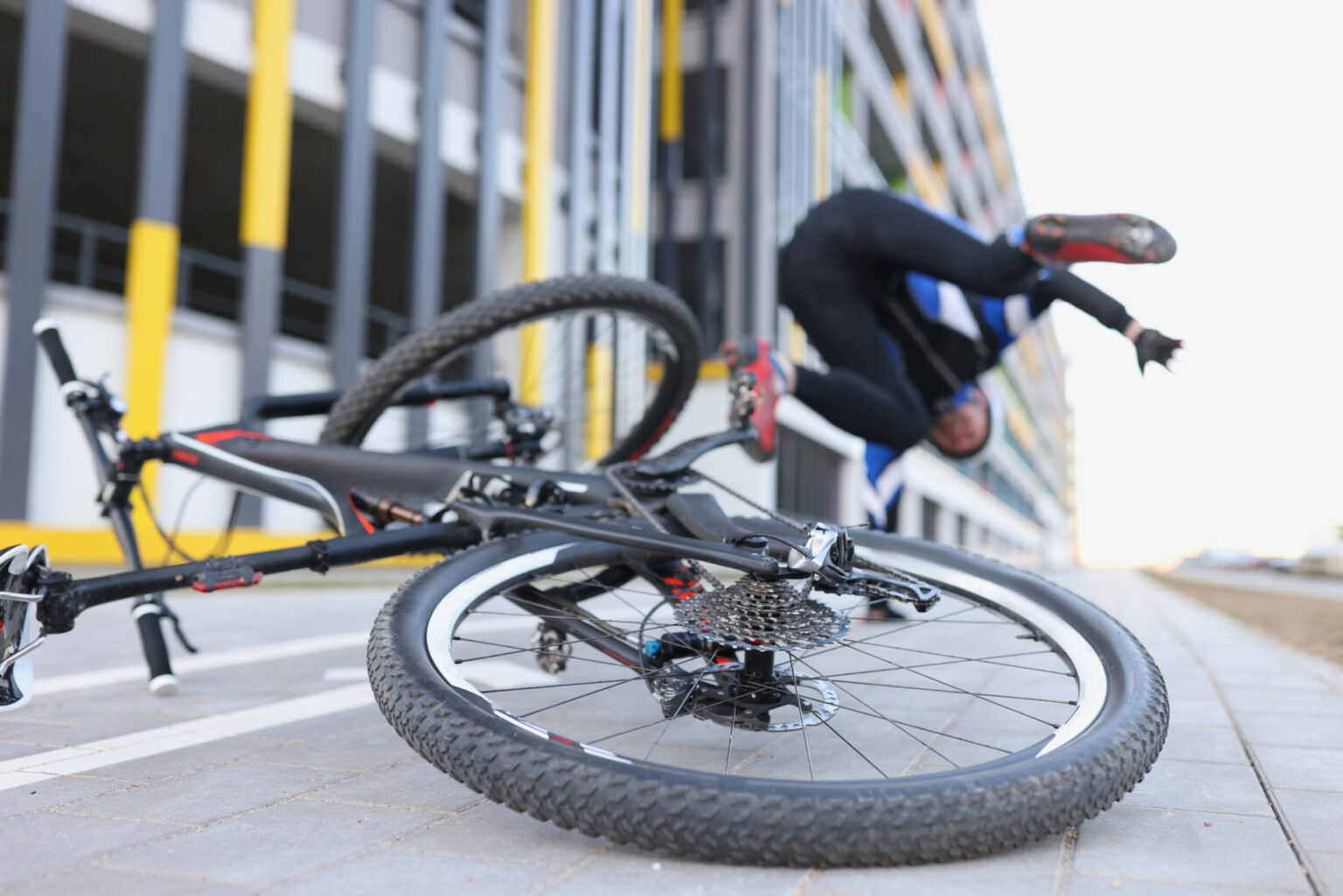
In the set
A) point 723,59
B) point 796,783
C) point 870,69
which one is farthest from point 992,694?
→ point 870,69

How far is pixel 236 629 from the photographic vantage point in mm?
4820

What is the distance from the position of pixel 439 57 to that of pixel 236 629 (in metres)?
7.08

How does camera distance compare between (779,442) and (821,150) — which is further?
(821,150)

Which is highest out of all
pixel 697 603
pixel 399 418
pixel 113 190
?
pixel 113 190

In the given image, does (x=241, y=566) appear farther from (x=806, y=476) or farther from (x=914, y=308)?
(x=806, y=476)

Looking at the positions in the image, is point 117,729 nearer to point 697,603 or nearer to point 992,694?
point 697,603

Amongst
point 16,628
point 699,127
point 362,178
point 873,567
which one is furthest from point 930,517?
point 16,628

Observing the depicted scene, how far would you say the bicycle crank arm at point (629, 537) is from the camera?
1758 millimetres

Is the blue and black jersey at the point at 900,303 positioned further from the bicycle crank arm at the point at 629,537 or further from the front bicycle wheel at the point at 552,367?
the bicycle crank arm at the point at 629,537

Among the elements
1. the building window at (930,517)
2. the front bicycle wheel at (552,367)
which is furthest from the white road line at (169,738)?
the building window at (930,517)

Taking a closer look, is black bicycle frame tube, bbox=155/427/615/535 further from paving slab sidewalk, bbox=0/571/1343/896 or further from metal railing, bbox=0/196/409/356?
metal railing, bbox=0/196/409/356

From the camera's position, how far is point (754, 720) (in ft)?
6.00

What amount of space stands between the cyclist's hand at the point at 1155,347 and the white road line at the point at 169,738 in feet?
7.70

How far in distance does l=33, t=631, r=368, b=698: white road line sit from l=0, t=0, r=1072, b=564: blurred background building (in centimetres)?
134
